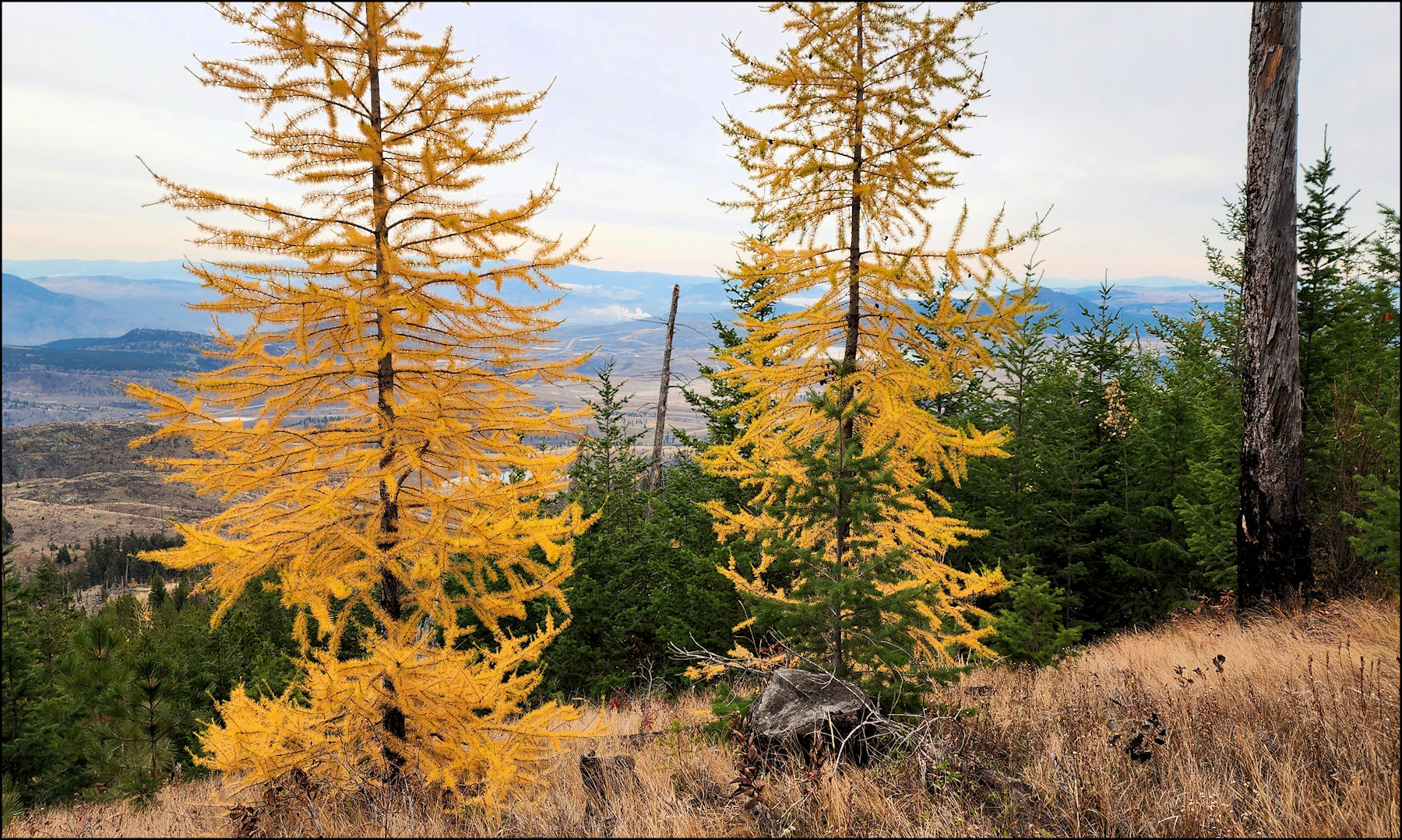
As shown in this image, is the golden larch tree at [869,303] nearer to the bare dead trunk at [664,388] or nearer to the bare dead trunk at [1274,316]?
the bare dead trunk at [1274,316]

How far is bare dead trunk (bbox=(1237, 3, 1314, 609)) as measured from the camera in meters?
7.07

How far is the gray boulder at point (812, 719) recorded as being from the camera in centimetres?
480

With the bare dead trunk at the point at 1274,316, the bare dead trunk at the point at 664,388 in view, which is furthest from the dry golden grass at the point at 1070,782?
the bare dead trunk at the point at 664,388

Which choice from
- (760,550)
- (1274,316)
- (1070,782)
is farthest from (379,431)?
(1274,316)

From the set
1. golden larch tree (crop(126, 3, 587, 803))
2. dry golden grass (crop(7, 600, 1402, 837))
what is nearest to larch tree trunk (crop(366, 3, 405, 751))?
golden larch tree (crop(126, 3, 587, 803))

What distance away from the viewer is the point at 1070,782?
385 cm

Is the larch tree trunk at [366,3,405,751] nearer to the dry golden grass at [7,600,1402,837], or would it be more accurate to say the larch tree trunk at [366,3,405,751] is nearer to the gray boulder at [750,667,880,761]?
the dry golden grass at [7,600,1402,837]

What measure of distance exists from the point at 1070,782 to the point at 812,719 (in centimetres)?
169

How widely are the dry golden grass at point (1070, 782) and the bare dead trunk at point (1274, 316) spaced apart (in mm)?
1719

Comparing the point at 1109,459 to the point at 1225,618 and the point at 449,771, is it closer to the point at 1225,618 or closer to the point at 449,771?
the point at 1225,618

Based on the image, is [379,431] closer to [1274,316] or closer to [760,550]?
[760,550]

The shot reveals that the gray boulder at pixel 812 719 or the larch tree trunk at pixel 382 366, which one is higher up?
the larch tree trunk at pixel 382 366

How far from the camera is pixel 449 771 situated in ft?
17.4

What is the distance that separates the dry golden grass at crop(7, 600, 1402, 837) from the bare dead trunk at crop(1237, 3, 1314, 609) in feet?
5.64
